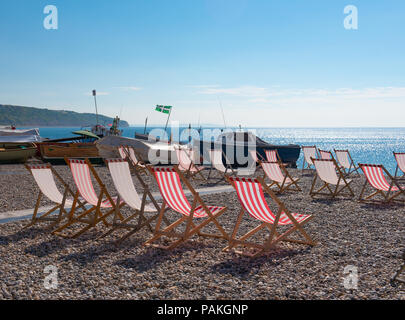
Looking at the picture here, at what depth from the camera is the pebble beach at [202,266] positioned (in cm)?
331

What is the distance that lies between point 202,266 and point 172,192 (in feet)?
3.78

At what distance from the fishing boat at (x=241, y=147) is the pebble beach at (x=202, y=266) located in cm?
1262

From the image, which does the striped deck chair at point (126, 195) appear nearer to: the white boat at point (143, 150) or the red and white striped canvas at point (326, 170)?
the red and white striped canvas at point (326, 170)

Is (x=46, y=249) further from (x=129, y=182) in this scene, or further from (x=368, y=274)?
(x=368, y=274)

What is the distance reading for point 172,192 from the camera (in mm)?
4887

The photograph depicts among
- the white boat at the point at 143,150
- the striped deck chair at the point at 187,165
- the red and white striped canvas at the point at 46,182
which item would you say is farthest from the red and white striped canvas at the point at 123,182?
the white boat at the point at 143,150

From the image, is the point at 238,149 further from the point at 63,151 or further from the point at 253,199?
the point at 253,199

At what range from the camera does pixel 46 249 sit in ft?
15.0

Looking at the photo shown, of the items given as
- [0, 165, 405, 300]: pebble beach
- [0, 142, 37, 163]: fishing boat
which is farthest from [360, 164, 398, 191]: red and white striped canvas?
[0, 142, 37, 163]: fishing boat

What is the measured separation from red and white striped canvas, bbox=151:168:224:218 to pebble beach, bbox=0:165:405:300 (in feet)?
1.29

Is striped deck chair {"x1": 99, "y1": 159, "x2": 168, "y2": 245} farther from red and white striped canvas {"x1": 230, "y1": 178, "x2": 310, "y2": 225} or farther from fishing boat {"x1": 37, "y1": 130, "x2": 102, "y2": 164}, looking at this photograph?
fishing boat {"x1": 37, "y1": 130, "x2": 102, "y2": 164}

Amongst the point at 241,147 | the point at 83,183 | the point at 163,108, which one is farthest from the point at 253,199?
the point at 163,108

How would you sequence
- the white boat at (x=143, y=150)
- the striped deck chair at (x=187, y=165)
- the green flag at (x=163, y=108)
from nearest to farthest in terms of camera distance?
the striped deck chair at (x=187, y=165)
the white boat at (x=143, y=150)
the green flag at (x=163, y=108)

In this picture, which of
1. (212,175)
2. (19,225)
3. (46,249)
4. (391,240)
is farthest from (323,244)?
(212,175)
